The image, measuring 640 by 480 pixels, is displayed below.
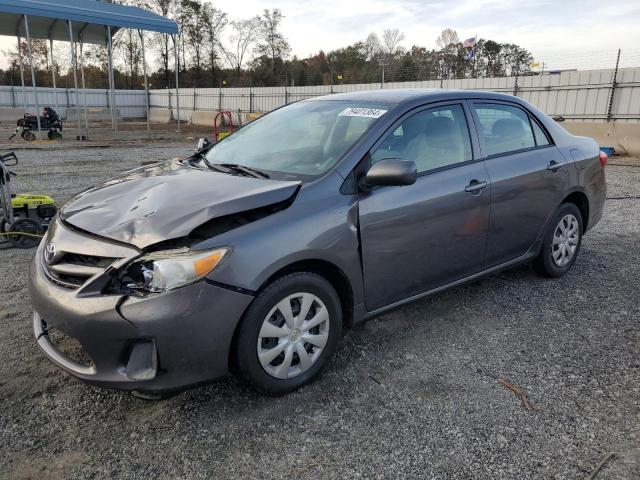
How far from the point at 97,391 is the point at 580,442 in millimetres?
2509

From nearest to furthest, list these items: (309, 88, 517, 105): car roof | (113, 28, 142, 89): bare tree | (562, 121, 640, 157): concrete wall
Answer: (309, 88, 517, 105): car roof, (562, 121, 640, 157): concrete wall, (113, 28, 142, 89): bare tree

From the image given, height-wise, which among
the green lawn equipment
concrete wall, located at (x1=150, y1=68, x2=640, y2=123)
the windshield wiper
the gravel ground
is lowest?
the gravel ground

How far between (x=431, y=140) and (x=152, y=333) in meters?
2.21

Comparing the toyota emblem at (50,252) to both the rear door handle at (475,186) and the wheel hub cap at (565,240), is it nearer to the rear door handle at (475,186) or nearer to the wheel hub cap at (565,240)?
the rear door handle at (475,186)

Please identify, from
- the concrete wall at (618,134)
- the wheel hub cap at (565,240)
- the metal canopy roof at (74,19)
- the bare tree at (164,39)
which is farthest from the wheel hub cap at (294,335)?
the bare tree at (164,39)

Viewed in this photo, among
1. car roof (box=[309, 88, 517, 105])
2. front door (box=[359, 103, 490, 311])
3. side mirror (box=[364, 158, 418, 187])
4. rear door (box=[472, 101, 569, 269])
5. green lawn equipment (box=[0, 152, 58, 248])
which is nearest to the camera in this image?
side mirror (box=[364, 158, 418, 187])

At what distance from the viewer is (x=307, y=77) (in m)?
52.2

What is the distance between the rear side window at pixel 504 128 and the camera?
3.85 meters

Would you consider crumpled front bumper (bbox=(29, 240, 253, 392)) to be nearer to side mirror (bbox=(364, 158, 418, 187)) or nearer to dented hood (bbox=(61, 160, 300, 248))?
dented hood (bbox=(61, 160, 300, 248))

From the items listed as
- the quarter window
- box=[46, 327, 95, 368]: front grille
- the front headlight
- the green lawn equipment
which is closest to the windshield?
the front headlight

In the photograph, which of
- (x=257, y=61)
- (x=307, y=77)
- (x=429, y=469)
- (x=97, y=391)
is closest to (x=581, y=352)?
(x=429, y=469)

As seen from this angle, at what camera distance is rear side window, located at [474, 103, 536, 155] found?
12.6 feet

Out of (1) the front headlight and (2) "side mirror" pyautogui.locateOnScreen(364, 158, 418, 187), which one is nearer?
(1) the front headlight

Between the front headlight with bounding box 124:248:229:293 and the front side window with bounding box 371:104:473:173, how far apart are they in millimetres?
1268
